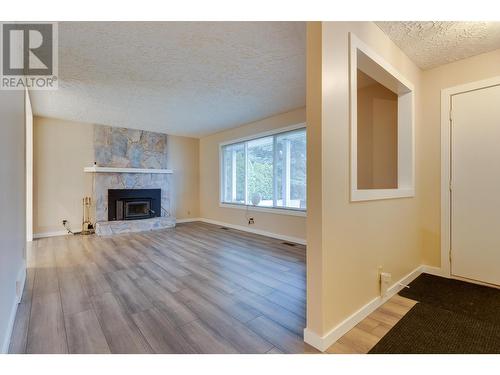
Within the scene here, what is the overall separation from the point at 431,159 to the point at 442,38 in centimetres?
124

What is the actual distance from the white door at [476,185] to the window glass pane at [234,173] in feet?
12.6

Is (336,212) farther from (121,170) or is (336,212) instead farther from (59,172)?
(59,172)

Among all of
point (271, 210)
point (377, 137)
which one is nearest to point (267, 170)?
point (271, 210)

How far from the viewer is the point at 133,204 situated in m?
5.64

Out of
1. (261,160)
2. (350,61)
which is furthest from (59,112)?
(350,61)

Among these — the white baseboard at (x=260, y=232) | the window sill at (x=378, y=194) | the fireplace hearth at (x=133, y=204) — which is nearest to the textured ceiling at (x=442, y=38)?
the window sill at (x=378, y=194)

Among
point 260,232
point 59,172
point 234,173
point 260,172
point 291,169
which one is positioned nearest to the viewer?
point 291,169

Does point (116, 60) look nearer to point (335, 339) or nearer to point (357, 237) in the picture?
point (357, 237)

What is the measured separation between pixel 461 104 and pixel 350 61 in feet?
5.87

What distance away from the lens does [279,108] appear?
4238 mm

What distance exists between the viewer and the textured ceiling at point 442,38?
197 centimetres

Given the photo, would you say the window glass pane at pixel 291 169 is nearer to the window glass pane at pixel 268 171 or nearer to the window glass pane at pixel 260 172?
the window glass pane at pixel 268 171

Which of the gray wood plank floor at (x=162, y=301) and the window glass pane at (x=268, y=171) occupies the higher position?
the window glass pane at (x=268, y=171)

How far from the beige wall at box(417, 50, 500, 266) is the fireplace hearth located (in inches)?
214
